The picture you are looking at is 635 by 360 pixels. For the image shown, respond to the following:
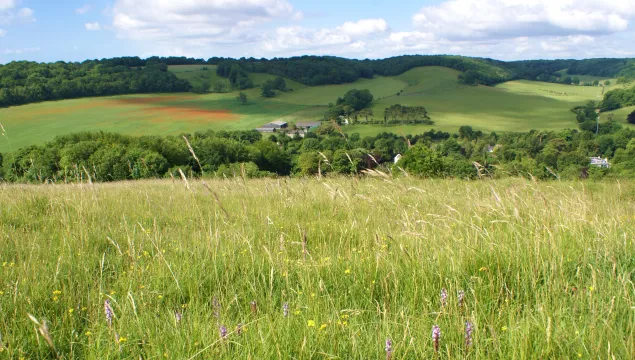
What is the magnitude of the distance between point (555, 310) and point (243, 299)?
6.30 feet

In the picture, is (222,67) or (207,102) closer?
(207,102)

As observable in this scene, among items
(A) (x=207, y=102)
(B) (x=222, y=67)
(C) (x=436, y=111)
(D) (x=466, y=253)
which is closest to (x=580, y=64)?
(C) (x=436, y=111)

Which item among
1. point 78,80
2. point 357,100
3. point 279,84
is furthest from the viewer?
point 279,84

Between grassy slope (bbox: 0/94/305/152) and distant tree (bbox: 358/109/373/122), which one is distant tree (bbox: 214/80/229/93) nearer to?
grassy slope (bbox: 0/94/305/152)

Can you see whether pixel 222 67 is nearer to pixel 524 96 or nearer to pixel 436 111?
pixel 436 111

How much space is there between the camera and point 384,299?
2623mm

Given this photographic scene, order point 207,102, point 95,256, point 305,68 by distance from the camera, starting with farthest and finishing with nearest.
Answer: point 305,68, point 207,102, point 95,256

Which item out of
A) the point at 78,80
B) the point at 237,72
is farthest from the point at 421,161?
the point at 237,72

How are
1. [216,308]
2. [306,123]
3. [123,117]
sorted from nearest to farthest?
[216,308] < [123,117] < [306,123]

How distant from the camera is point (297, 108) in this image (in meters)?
95.5

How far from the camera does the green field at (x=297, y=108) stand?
6988 centimetres

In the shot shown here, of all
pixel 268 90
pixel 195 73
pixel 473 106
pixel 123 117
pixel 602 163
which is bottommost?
pixel 602 163

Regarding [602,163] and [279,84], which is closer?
[602,163]

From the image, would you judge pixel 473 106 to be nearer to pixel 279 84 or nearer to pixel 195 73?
pixel 279 84
